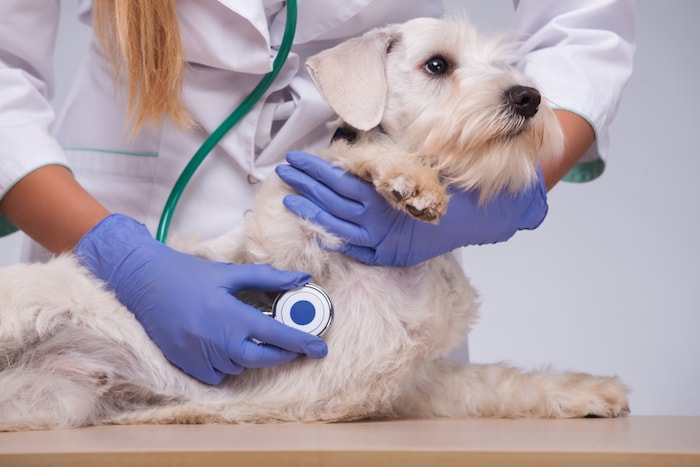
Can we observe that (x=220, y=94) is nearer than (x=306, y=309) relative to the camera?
No

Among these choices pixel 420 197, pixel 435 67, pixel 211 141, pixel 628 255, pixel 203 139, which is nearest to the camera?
pixel 420 197

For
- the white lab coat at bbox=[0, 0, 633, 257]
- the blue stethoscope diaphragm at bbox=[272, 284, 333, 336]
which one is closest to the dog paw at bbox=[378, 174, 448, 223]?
the blue stethoscope diaphragm at bbox=[272, 284, 333, 336]

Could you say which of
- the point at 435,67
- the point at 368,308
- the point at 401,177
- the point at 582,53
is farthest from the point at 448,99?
the point at 582,53

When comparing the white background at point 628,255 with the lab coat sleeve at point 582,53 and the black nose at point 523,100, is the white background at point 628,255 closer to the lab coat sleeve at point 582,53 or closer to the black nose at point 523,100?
the lab coat sleeve at point 582,53

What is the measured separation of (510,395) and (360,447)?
859 mm

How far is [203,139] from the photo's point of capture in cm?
212

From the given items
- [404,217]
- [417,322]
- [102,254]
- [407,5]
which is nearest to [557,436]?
[417,322]

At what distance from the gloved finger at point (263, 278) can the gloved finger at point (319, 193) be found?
0.52ft

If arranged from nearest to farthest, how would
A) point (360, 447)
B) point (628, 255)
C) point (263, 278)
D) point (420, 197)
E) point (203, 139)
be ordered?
point (360, 447)
point (420, 197)
point (263, 278)
point (203, 139)
point (628, 255)

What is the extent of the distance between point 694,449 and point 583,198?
2.66m

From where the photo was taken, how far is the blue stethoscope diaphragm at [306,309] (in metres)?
1.62

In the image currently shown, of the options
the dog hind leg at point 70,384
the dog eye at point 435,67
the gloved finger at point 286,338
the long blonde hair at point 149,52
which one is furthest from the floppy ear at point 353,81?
the dog hind leg at point 70,384

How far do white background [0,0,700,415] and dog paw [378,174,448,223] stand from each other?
6.18 ft

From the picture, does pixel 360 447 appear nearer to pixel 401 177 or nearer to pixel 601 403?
pixel 401 177
